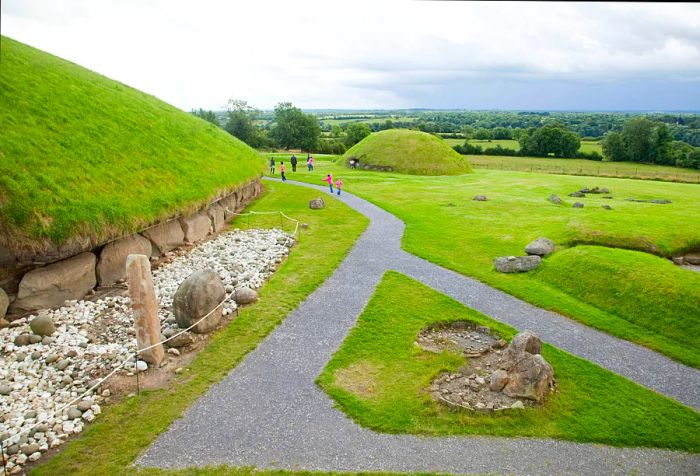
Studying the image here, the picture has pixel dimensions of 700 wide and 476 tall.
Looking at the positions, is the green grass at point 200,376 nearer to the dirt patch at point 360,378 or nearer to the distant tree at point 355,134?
the dirt patch at point 360,378

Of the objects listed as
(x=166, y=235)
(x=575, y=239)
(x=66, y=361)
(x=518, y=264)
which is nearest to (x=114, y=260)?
(x=166, y=235)

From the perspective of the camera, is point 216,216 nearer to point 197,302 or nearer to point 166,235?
point 166,235

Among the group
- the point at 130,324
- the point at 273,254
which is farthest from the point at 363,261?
the point at 130,324

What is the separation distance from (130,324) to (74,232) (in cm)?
378

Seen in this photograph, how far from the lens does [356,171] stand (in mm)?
53219

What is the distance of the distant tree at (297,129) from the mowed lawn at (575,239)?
49.4 m

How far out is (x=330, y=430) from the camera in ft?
30.5

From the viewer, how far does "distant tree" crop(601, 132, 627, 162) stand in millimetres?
81750

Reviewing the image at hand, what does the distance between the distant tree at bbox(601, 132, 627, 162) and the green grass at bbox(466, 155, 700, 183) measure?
3.50 meters

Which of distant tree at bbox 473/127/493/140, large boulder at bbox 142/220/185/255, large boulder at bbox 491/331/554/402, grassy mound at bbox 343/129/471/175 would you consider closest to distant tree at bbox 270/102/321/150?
grassy mound at bbox 343/129/471/175

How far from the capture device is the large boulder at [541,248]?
1943 centimetres

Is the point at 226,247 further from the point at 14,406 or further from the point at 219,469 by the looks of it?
the point at 219,469

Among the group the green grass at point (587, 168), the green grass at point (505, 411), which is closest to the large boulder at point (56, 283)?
the green grass at point (505, 411)

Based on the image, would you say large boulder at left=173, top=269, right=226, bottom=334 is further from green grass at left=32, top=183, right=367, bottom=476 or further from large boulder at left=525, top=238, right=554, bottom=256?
large boulder at left=525, top=238, right=554, bottom=256
